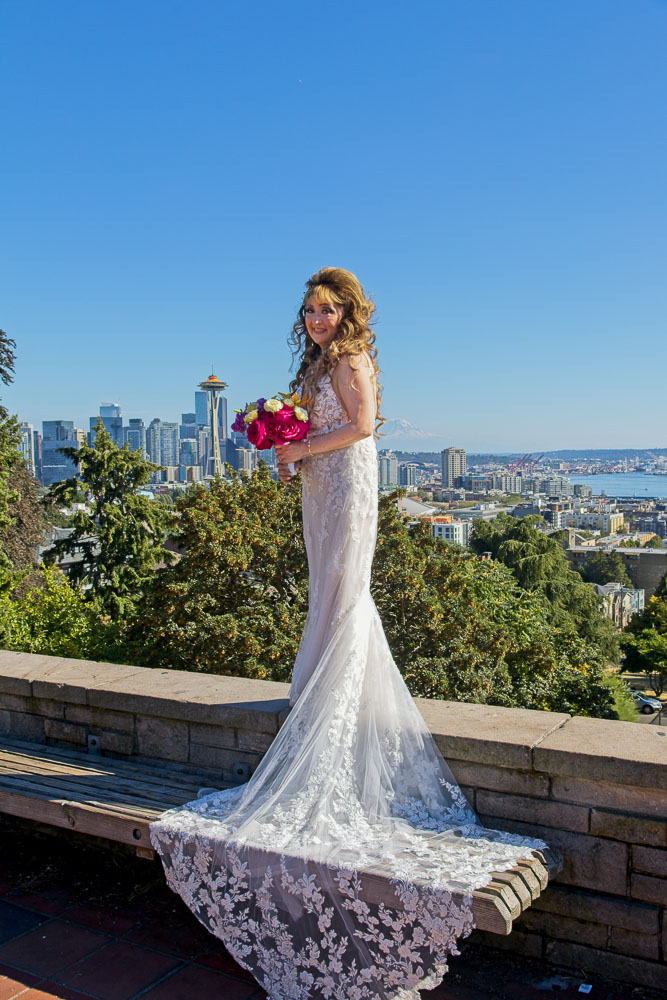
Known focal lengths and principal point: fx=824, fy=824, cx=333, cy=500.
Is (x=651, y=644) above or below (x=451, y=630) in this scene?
below

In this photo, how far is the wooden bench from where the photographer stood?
2557mm

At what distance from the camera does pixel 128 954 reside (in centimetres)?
305

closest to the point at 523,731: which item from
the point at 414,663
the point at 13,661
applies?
the point at 13,661

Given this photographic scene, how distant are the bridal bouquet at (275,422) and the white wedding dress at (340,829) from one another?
0.10 meters

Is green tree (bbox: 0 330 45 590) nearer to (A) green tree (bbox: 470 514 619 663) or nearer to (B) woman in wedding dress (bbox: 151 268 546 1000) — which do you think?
(B) woman in wedding dress (bbox: 151 268 546 1000)

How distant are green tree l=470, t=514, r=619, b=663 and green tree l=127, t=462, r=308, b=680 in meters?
26.5

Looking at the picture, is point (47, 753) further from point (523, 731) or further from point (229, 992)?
point (523, 731)

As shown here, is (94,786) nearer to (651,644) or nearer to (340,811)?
(340,811)

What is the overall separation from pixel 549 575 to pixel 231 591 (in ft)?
162

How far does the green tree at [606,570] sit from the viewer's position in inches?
4043

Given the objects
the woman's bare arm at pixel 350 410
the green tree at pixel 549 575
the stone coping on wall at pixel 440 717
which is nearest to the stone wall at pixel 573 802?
the stone coping on wall at pixel 440 717

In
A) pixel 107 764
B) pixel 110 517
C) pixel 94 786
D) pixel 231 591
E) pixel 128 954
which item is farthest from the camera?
pixel 110 517

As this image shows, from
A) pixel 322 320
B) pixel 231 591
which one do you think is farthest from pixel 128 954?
pixel 231 591

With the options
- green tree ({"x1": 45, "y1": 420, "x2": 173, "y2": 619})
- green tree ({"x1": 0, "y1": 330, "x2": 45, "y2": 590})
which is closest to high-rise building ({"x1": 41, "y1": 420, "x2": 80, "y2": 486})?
green tree ({"x1": 45, "y1": 420, "x2": 173, "y2": 619})
